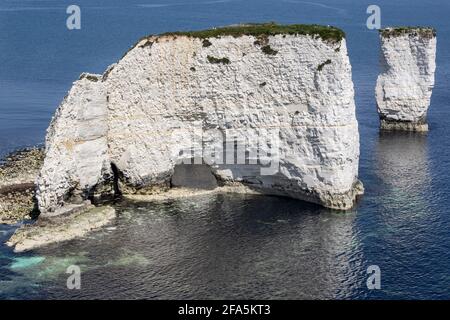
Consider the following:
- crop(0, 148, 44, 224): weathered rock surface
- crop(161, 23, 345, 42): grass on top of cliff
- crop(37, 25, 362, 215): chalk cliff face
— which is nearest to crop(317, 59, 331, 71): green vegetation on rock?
crop(37, 25, 362, 215): chalk cliff face

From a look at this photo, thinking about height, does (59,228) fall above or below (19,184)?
below

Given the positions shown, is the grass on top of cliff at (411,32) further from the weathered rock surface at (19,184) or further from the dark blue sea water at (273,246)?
the weathered rock surface at (19,184)

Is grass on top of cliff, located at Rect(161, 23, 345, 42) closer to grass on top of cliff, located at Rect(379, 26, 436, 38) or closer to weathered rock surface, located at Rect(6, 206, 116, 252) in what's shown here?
weathered rock surface, located at Rect(6, 206, 116, 252)

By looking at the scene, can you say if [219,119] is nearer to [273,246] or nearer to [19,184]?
[273,246]

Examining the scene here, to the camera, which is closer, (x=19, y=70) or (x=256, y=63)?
(x=256, y=63)

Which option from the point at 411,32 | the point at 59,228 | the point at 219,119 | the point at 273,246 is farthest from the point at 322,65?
the point at 411,32

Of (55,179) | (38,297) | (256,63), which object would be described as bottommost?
(38,297)
